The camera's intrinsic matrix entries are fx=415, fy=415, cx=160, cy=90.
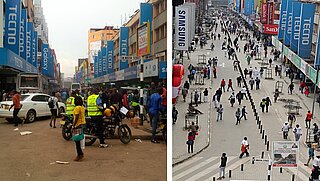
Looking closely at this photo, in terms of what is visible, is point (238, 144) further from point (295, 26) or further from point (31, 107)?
point (31, 107)

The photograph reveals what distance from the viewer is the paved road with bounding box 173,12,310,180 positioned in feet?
18.7

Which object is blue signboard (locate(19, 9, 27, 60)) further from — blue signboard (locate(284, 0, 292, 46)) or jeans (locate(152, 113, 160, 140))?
blue signboard (locate(284, 0, 292, 46))

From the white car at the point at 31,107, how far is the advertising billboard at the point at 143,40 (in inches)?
18.8

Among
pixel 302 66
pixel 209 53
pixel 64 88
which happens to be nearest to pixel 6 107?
pixel 64 88

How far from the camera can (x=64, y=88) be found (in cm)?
202

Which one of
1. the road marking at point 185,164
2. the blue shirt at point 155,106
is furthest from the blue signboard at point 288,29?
the blue shirt at point 155,106

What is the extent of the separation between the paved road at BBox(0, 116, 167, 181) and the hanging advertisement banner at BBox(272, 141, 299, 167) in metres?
3.30

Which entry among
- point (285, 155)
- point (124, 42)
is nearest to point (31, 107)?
point (124, 42)

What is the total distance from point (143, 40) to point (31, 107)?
647 millimetres

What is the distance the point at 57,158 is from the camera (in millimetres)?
2061

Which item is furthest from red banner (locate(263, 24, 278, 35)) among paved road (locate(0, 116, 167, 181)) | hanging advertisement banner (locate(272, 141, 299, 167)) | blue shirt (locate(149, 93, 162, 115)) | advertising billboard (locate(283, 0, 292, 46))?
paved road (locate(0, 116, 167, 181))

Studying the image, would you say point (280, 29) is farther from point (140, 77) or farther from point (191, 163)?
point (140, 77)

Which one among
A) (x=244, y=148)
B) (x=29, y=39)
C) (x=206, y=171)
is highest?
(x=29, y=39)

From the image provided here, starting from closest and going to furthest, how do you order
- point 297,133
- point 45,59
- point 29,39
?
1. point 29,39
2. point 45,59
3. point 297,133
